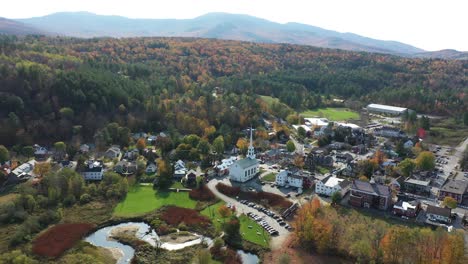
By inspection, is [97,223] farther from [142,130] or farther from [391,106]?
[391,106]

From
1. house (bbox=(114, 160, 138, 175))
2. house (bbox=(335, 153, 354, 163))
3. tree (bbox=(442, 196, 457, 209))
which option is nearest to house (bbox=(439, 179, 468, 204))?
tree (bbox=(442, 196, 457, 209))

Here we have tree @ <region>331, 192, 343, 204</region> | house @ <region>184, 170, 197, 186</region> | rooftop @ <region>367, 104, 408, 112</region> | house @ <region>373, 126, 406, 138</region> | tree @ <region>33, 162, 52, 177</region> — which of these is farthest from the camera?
rooftop @ <region>367, 104, 408, 112</region>

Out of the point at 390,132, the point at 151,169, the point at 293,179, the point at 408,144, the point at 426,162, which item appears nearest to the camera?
the point at 293,179

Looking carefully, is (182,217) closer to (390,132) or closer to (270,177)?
(270,177)

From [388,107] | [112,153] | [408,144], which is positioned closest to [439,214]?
[408,144]

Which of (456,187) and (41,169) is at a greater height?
(456,187)

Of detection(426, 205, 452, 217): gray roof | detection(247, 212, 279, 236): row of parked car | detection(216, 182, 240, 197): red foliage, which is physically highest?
detection(426, 205, 452, 217): gray roof

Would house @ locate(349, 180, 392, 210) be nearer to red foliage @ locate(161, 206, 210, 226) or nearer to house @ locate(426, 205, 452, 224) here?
house @ locate(426, 205, 452, 224)

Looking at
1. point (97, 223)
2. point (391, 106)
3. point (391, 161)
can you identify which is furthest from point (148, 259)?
point (391, 106)
